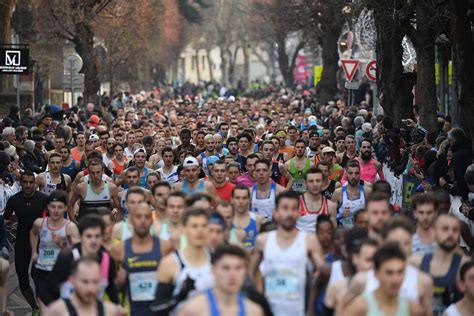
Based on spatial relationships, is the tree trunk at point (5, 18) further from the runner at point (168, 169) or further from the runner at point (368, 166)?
the runner at point (368, 166)

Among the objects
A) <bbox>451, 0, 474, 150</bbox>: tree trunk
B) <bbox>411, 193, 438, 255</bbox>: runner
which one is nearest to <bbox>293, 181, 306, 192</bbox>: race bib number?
<bbox>451, 0, 474, 150</bbox>: tree trunk

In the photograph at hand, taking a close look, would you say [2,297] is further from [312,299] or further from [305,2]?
[305,2]

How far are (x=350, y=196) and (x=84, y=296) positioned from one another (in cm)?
690

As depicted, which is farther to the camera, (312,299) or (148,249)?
(148,249)

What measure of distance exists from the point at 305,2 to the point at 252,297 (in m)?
38.5

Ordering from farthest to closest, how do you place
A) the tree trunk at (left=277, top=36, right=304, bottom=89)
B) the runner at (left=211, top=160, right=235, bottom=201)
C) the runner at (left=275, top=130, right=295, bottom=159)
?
the tree trunk at (left=277, top=36, right=304, bottom=89)
the runner at (left=275, top=130, right=295, bottom=159)
the runner at (left=211, top=160, right=235, bottom=201)

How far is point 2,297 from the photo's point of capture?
472 inches

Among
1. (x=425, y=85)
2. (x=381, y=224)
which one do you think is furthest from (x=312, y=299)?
(x=425, y=85)

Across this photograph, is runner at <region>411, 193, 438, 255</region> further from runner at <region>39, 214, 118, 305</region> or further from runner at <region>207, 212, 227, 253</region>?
runner at <region>39, 214, 118, 305</region>

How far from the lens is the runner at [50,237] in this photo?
13758 millimetres

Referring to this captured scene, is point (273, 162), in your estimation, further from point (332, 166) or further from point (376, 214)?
point (376, 214)

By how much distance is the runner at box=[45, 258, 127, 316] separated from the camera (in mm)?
9477

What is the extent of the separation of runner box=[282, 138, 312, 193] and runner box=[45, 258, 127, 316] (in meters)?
9.33


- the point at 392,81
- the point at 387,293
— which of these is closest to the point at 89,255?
the point at 387,293
